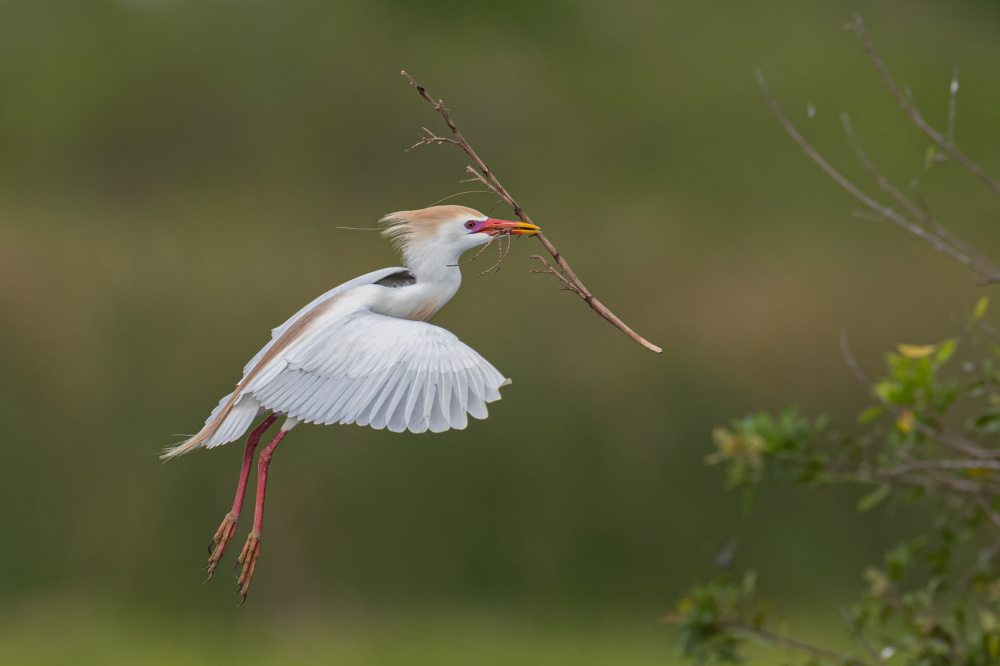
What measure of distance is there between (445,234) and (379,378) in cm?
19

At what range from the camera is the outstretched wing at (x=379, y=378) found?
3.60 ft

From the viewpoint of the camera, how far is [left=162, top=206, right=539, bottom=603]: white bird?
1.09m

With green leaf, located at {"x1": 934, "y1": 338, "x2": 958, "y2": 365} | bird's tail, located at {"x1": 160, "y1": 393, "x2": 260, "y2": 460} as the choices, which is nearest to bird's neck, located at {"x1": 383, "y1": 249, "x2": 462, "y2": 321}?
bird's tail, located at {"x1": 160, "y1": 393, "x2": 260, "y2": 460}

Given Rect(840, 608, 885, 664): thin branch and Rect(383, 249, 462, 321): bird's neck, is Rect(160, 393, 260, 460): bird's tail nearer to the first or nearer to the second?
Rect(383, 249, 462, 321): bird's neck

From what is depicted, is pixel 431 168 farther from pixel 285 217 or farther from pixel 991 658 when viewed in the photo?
pixel 991 658

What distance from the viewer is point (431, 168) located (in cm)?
629

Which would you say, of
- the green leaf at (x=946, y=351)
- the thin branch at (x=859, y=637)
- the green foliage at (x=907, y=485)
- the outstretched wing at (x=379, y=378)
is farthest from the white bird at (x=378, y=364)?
the thin branch at (x=859, y=637)

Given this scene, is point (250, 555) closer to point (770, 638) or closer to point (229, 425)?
point (229, 425)

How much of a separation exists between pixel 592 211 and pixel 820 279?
1.32 meters

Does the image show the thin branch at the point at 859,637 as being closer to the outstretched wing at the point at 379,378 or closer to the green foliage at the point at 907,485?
the green foliage at the point at 907,485

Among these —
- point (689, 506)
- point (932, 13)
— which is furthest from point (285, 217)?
point (932, 13)

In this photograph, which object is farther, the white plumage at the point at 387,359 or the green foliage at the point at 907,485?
the green foliage at the point at 907,485

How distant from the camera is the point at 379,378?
3.78 ft

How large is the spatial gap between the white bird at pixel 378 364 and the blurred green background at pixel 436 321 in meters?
3.41
